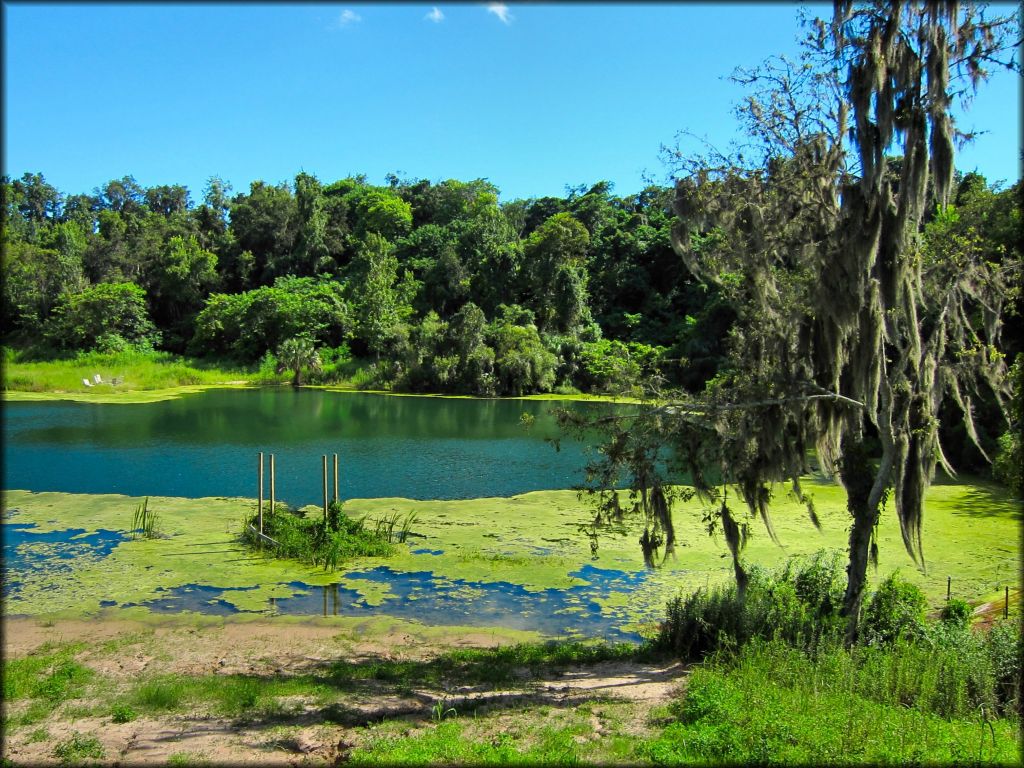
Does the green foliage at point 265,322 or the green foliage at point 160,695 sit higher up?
the green foliage at point 265,322

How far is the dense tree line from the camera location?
4928cm

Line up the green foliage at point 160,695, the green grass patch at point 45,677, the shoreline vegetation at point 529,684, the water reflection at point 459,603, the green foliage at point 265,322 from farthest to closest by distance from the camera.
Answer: the green foliage at point 265,322 < the water reflection at point 459,603 < the green grass patch at point 45,677 < the green foliage at point 160,695 < the shoreline vegetation at point 529,684

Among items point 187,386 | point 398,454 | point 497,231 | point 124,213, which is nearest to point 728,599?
point 398,454

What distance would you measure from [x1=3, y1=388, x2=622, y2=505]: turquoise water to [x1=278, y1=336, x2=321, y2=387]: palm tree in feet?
47.9

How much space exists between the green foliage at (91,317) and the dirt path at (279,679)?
168 feet

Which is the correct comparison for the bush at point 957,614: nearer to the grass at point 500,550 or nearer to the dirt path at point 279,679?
the grass at point 500,550

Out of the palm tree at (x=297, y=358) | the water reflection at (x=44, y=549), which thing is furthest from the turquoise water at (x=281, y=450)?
the palm tree at (x=297, y=358)

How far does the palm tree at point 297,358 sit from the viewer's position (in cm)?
5494

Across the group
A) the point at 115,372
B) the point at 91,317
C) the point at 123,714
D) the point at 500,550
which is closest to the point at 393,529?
the point at 500,550

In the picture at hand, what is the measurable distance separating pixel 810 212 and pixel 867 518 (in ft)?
11.5

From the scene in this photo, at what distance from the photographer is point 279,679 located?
27.0 feet

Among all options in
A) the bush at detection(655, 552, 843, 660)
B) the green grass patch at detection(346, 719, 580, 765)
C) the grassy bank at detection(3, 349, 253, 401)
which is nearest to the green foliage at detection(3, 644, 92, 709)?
the green grass patch at detection(346, 719, 580, 765)

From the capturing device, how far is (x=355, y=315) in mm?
60719

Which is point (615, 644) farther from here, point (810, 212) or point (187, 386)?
point (187, 386)
